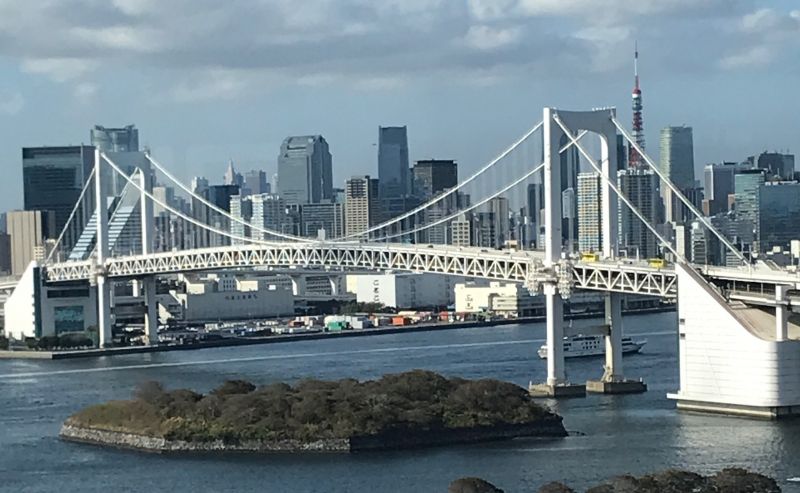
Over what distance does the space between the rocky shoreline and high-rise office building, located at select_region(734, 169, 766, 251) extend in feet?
120

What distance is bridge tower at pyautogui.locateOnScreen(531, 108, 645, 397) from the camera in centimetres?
2142

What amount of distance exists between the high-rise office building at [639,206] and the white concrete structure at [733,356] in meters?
25.1

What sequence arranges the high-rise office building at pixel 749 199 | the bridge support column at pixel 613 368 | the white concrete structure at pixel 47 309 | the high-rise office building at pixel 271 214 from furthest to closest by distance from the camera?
the high-rise office building at pixel 271 214 < the high-rise office building at pixel 749 199 < the white concrete structure at pixel 47 309 < the bridge support column at pixel 613 368

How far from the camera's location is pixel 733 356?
18719mm

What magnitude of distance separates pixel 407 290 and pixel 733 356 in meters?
27.1

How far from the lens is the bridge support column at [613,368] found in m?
21.4

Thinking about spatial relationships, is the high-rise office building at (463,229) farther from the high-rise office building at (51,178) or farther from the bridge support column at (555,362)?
the bridge support column at (555,362)

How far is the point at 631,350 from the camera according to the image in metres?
27.4

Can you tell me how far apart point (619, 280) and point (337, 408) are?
15.1 ft

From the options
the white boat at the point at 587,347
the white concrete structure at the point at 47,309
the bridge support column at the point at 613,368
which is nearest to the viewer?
the bridge support column at the point at 613,368

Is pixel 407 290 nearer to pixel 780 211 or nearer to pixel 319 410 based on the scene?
pixel 780 211

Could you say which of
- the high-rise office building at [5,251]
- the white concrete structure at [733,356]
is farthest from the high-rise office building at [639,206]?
the white concrete structure at [733,356]

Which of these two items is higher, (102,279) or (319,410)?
(102,279)

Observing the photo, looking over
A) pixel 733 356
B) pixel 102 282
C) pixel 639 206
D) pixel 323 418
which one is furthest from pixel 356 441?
pixel 639 206
